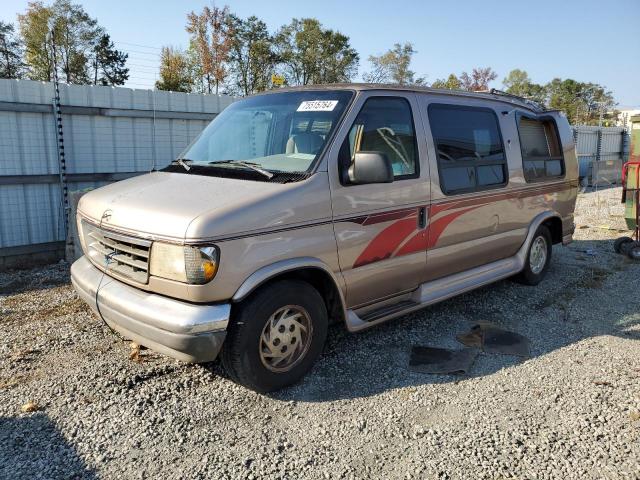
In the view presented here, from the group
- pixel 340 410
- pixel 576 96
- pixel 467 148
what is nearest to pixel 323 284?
pixel 340 410

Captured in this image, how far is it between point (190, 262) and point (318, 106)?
1.77 m

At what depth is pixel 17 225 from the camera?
23.0 ft

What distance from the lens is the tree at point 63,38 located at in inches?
1542

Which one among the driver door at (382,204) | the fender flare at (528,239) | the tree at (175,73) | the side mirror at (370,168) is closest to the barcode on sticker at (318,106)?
the driver door at (382,204)

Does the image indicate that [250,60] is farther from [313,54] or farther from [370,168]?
[370,168]

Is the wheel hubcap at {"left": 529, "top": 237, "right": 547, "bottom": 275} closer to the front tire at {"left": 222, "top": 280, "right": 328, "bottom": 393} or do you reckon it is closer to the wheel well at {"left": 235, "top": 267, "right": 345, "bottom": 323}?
the wheel well at {"left": 235, "top": 267, "right": 345, "bottom": 323}

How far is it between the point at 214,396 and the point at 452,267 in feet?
8.53

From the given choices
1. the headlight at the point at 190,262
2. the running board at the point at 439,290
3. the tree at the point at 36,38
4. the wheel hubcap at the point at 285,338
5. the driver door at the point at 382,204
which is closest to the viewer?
the headlight at the point at 190,262

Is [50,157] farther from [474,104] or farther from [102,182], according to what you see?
[474,104]

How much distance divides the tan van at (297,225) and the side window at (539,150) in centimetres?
47

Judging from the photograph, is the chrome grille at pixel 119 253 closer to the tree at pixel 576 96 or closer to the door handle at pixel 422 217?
the door handle at pixel 422 217

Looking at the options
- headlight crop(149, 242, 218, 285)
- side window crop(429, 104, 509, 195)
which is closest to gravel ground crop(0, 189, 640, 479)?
headlight crop(149, 242, 218, 285)

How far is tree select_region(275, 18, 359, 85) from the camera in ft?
151

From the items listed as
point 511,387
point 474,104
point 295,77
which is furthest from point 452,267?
point 295,77
